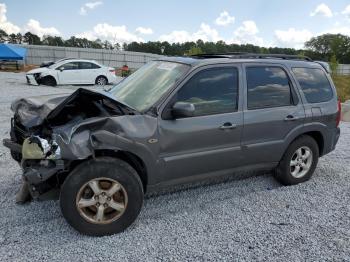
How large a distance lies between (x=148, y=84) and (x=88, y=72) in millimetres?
15072

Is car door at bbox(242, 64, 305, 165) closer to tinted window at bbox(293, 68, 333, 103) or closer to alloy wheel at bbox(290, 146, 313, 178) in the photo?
tinted window at bbox(293, 68, 333, 103)

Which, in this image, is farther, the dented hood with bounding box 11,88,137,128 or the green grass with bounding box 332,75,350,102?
the green grass with bounding box 332,75,350,102

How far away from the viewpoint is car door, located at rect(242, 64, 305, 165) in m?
4.22

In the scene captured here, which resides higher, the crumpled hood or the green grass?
the crumpled hood

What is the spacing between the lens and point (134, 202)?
345 centimetres

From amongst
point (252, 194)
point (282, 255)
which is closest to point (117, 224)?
point (282, 255)

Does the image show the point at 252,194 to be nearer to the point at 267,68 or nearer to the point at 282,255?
the point at 282,255

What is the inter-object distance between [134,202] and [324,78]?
11.0ft

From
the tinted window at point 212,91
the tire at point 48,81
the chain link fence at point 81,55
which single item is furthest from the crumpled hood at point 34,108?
the chain link fence at point 81,55

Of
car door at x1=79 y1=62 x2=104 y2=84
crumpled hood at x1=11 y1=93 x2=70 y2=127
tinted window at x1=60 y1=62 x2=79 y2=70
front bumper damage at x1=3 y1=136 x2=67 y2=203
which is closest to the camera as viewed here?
front bumper damage at x1=3 y1=136 x2=67 y2=203

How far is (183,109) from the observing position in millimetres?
3520

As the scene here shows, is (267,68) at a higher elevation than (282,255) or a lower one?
higher

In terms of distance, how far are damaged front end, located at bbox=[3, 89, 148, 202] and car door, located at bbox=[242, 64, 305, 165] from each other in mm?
1383

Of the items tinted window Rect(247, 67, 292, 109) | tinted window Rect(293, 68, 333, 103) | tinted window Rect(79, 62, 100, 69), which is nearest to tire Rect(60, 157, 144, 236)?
tinted window Rect(247, 67, 292, 109)
